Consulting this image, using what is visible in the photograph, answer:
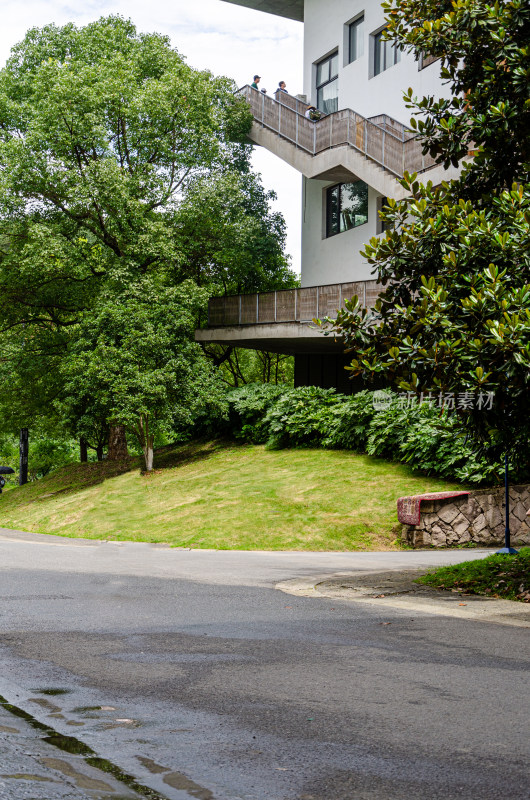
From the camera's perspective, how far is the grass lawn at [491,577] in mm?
9828

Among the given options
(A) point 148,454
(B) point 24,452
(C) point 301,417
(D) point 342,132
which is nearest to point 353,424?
(C) point 301,417

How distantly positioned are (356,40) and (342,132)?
243 inches

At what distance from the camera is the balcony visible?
26.1 m

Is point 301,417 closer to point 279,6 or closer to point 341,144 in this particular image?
point 341,144

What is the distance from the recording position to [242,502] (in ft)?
65.3

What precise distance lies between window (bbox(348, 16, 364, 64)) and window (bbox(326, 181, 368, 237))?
194 inches

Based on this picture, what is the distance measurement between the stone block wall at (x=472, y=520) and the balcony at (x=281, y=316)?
9.46 meters

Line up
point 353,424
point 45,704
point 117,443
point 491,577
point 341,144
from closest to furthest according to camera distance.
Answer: point 45,704 → point 491,577 → point 353,424 → point 341,144 → point 117,443

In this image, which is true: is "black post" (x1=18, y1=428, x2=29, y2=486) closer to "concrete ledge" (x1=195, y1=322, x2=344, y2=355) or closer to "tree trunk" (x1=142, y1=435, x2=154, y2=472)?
"concrete ledge" (x1=195, y1=322, x2=344, y2=355)

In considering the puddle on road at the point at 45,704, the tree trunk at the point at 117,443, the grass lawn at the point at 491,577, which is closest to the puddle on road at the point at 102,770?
the puddle on road at the point at 45,704

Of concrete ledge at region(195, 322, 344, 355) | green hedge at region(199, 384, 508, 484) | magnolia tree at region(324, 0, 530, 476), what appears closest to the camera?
magnolia tree at region(324, 0, 530, 476)

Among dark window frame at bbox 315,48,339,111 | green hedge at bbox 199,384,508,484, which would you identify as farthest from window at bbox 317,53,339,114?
green hedge at bbox 199,384,508,484

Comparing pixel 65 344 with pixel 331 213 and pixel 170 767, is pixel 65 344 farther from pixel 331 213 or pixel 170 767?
pixel 170 767

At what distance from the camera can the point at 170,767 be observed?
3.91 metres
